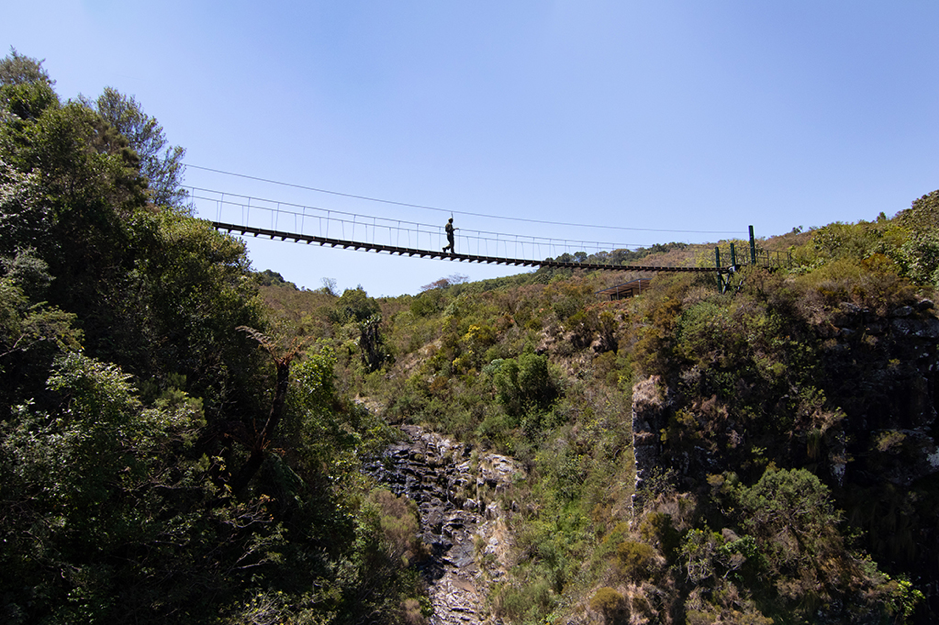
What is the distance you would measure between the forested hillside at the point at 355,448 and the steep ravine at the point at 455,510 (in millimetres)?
532

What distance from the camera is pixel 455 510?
20.8 meters

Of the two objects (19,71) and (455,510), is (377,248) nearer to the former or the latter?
(455,510)

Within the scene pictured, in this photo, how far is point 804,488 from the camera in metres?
12.9

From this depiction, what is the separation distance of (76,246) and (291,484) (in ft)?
32.1

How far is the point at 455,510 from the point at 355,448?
7018 mm

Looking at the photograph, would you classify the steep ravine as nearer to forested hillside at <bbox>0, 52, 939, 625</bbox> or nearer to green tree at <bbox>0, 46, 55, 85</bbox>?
forested hillside at <bbox>0, 52, 939, 625</bbox>

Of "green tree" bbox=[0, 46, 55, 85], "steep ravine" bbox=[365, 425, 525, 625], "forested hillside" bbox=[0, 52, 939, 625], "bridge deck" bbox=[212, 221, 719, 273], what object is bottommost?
"steep ravine" bbox=[365, 425, 525, 625]

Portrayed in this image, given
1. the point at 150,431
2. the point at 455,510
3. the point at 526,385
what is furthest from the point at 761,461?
the point at 150,431

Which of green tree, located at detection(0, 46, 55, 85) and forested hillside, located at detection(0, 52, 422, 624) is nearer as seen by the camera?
forested hillside, located at detection(0, 52, 422, 624)

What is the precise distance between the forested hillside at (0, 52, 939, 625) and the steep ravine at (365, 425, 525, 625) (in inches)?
20.9

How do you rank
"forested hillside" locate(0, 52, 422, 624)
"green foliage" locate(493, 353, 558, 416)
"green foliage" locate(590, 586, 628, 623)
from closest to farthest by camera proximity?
1. "forested hillside" locate(0, 52, 422, 624)
2. "green foliage" locate(590, 586, 628, 623)
3. "green foliage" locate(493, 353, 558, 416)

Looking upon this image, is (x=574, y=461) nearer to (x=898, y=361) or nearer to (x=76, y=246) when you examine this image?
(x=898, y=361)

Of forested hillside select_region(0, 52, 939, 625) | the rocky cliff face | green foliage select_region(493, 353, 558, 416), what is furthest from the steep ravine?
the rocky cliff face

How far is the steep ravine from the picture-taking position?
52.1ft
